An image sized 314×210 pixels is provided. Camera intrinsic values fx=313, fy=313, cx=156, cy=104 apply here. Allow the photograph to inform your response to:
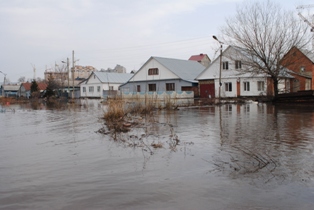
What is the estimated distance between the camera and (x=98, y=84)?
212ft

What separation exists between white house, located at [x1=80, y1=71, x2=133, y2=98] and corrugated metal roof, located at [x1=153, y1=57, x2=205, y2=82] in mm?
15513

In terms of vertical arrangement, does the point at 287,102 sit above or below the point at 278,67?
below

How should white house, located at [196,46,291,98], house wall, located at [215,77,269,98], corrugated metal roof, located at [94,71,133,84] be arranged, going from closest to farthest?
1. white house, located at [196,46,291,98]
2. house wall, located at [215,77,269,98]
3. corrugated metal roof, located at [94,71,133,84]

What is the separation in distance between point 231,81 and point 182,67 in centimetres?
1211

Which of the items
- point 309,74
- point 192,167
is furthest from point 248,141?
point 309,74

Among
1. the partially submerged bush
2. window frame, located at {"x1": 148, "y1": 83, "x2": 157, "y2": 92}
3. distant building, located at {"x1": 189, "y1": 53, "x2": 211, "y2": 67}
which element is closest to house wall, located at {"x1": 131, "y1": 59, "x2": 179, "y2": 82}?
window frame, located at {"x1": 148, "y1": 83, "x2": 157, "y2": 92}

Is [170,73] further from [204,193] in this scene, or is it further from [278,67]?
[204,193]

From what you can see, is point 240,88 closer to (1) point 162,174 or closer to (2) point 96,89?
(2) point 96,89

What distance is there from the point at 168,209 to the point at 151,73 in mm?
47796

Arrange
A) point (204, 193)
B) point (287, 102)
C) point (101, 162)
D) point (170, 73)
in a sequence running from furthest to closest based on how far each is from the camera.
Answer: point (170, 73)
point (287, 102)
point (101, 162)
point (204, 193)

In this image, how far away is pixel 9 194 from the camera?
4836 mm

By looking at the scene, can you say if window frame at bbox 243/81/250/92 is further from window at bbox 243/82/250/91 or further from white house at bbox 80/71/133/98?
white house at bbox 80/71/133/98

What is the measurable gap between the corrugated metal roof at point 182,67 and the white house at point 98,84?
15513 mm

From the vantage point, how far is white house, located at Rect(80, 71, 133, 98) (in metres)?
63.9
